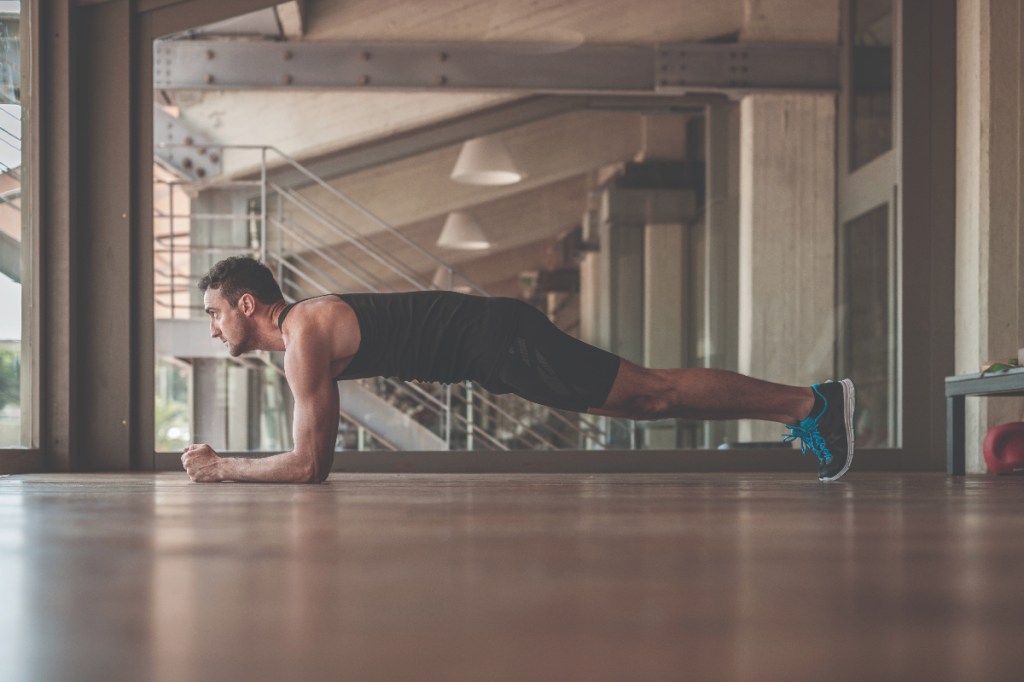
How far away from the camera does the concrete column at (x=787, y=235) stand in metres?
4.90

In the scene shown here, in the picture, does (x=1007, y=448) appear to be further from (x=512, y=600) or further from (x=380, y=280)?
(x=512, y=600)

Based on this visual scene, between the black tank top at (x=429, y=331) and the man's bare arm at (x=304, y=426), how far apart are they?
13 cm

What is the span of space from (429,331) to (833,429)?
110 centimetres

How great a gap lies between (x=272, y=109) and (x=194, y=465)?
7.37ft

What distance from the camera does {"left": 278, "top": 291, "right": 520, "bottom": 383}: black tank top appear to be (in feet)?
9.96

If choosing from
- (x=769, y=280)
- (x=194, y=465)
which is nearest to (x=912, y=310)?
(x=769, y=280)

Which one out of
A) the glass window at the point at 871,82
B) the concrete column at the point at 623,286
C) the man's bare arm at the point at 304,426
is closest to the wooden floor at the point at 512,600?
the man's bare arm at the point at 304,426

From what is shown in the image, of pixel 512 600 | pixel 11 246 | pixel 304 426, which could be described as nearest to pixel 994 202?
pixel 304 426

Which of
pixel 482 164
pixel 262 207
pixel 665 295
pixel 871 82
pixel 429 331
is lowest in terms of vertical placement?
pixel 429 331

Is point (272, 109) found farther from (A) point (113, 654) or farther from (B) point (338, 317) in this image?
(A) point (113, 654)

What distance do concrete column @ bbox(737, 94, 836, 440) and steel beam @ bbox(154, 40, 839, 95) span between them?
139 mm

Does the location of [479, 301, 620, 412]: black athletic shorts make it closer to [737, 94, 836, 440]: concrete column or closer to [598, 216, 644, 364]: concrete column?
[598, 216, 644, 364]: concrete column

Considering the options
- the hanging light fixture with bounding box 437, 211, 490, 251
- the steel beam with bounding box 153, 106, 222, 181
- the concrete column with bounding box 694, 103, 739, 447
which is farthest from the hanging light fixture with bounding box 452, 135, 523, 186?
the steel beam with bounding box 153, 106, 222, 181

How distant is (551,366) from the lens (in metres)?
3.03
